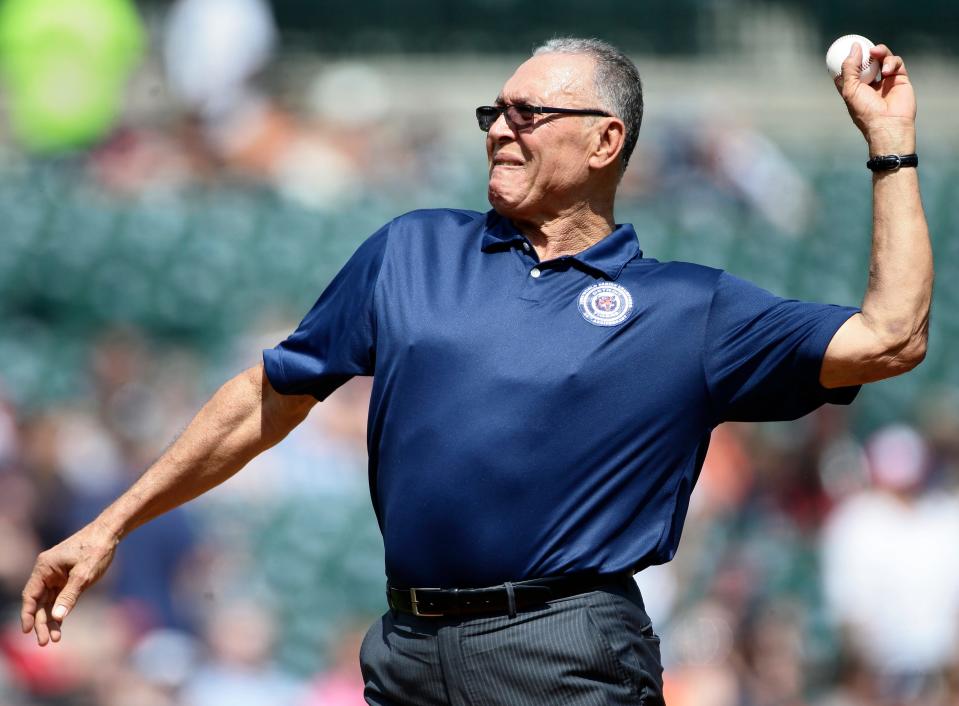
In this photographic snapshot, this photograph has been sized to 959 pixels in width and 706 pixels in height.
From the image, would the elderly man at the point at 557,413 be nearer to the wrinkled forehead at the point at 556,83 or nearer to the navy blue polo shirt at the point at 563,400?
the navy blue polo shirt at the point at 563,400

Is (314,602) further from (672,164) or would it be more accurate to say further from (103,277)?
(672,164)

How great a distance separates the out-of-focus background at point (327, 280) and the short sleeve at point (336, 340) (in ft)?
11.5

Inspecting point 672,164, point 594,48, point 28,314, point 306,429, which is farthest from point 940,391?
point 594,48

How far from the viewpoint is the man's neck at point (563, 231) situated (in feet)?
10.1

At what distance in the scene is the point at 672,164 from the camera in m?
9.57

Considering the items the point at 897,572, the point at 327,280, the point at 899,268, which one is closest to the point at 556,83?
the point at 899,268

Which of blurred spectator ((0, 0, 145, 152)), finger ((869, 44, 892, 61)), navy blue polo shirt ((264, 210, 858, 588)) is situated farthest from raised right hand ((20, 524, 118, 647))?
blurred spectator ((0, 0, 145, 152))

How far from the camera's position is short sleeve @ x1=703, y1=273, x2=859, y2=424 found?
2791 mm

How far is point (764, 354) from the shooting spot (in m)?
2.83

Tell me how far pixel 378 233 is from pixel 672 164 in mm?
6686

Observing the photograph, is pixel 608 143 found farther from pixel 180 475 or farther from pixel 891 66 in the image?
pixel 180 475

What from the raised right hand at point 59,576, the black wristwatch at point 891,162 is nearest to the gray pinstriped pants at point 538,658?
the raised right hand at point 59,576

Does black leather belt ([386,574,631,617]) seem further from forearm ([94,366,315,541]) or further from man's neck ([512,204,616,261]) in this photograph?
man's neck ([512,204,616,261])

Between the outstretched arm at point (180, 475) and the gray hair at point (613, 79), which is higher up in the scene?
the gray hair at point (613, 79)
